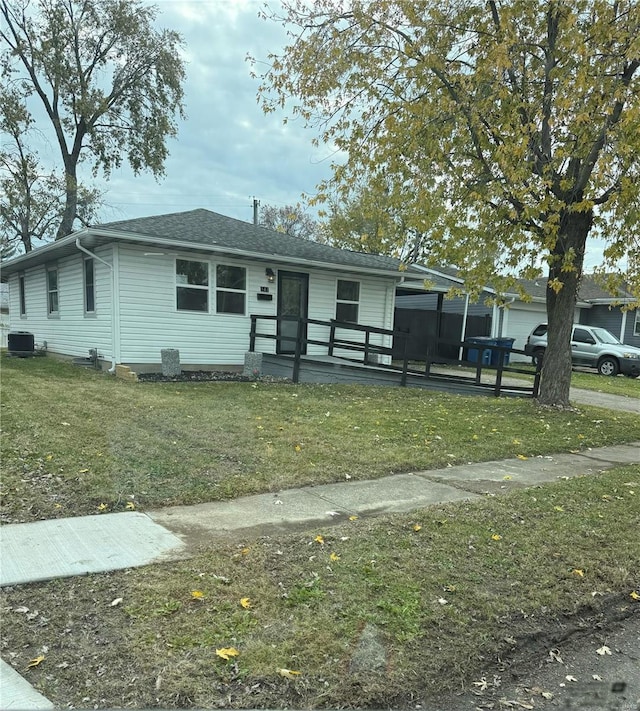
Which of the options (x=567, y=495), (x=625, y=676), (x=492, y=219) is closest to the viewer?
(x=625, y=676)

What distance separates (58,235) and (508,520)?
27.7m

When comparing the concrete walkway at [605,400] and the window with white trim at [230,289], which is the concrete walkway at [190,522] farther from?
the window with white trim at [230,289]

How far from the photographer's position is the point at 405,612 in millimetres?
2846

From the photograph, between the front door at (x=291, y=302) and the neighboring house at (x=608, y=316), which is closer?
the front door at (x=291, y=302)

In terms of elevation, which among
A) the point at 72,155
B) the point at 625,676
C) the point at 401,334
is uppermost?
the point at 72,155

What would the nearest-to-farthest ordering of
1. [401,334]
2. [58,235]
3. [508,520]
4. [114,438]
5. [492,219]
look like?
[508,520], [114,438], [492,219], [401,334], [58,235]

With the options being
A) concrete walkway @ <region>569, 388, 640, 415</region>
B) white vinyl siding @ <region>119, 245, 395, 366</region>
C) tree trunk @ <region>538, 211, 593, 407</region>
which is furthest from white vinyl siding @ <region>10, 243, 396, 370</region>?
tree trunk @ <region>538, 211, 593, 407</region>

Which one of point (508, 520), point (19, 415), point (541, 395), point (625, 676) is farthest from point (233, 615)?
point (541, 395)

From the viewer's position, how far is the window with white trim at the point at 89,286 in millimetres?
12586

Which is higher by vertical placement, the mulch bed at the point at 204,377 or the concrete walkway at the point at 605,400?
the mulch bed at the point at 204,377

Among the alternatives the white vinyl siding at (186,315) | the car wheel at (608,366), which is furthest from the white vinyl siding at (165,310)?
the car wheel at (608,366)

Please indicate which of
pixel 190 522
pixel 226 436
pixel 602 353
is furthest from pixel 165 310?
pixel 602 353

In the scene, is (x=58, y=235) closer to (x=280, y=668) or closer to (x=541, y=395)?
(x=541, y=395)

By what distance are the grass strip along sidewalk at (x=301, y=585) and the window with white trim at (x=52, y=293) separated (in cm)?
956
